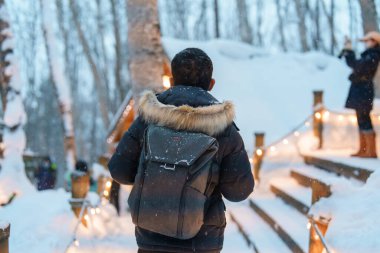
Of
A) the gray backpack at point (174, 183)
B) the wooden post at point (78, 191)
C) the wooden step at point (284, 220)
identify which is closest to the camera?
the gray backpack at point (174, 183)

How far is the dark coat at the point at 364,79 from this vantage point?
5.96 metres

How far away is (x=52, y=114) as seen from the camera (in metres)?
40.9

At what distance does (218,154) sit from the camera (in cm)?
193

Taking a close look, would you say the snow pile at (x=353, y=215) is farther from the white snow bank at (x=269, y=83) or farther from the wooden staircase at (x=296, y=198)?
the white snow bank at (x=269, y=83)

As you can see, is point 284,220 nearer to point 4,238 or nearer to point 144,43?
point 4,238

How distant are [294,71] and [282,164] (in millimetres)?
5664

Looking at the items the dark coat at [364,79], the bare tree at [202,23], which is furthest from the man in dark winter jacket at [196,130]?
the bare tree at [202,23]

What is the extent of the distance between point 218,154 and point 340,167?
4592 millimetres

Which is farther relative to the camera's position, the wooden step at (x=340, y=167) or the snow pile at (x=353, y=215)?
the wooden step at (x=340, y=167)

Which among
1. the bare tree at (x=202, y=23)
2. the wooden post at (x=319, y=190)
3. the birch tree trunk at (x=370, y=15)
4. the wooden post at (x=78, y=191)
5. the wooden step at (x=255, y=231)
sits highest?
the bare tree at (x=202, y=23)

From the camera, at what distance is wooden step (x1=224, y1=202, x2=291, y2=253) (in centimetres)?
510

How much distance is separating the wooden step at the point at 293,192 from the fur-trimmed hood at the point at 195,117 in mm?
3780

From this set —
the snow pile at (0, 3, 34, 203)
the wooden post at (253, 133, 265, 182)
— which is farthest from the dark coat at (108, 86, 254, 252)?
the wooden post at (253, 133, 265, 182)

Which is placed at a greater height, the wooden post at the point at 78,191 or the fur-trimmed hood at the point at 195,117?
the fur-trimmed hood at the point at 195,117
